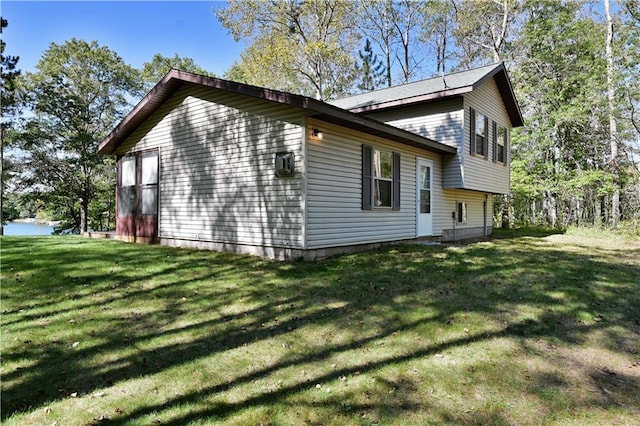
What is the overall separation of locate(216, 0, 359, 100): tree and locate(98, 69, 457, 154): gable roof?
10814 mm

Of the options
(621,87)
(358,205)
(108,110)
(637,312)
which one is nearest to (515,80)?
(621,87)

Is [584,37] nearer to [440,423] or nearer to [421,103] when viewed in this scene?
[421,103]

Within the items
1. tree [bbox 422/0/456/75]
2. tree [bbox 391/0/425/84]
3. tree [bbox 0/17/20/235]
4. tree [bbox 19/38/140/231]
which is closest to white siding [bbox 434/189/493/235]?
tree [bbox 422/0/456/75]

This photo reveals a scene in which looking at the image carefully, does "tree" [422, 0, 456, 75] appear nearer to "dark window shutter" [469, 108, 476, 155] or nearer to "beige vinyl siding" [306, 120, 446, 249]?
"dark window shutter" [469, 108, 476, 155]

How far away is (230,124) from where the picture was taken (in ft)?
26.1

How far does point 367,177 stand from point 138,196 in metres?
6.30

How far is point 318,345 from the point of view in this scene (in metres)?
3.39

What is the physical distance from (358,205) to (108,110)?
21.0 meters

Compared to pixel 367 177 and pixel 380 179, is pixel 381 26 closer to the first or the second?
pixel 380 179

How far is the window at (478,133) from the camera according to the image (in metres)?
10.7

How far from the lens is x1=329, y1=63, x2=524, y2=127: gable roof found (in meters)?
10.3

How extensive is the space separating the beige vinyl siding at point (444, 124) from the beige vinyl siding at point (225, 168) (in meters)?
5.43

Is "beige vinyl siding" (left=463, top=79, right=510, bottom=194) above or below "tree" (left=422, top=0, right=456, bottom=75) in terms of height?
below

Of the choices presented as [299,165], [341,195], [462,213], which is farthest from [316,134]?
[462,213]
